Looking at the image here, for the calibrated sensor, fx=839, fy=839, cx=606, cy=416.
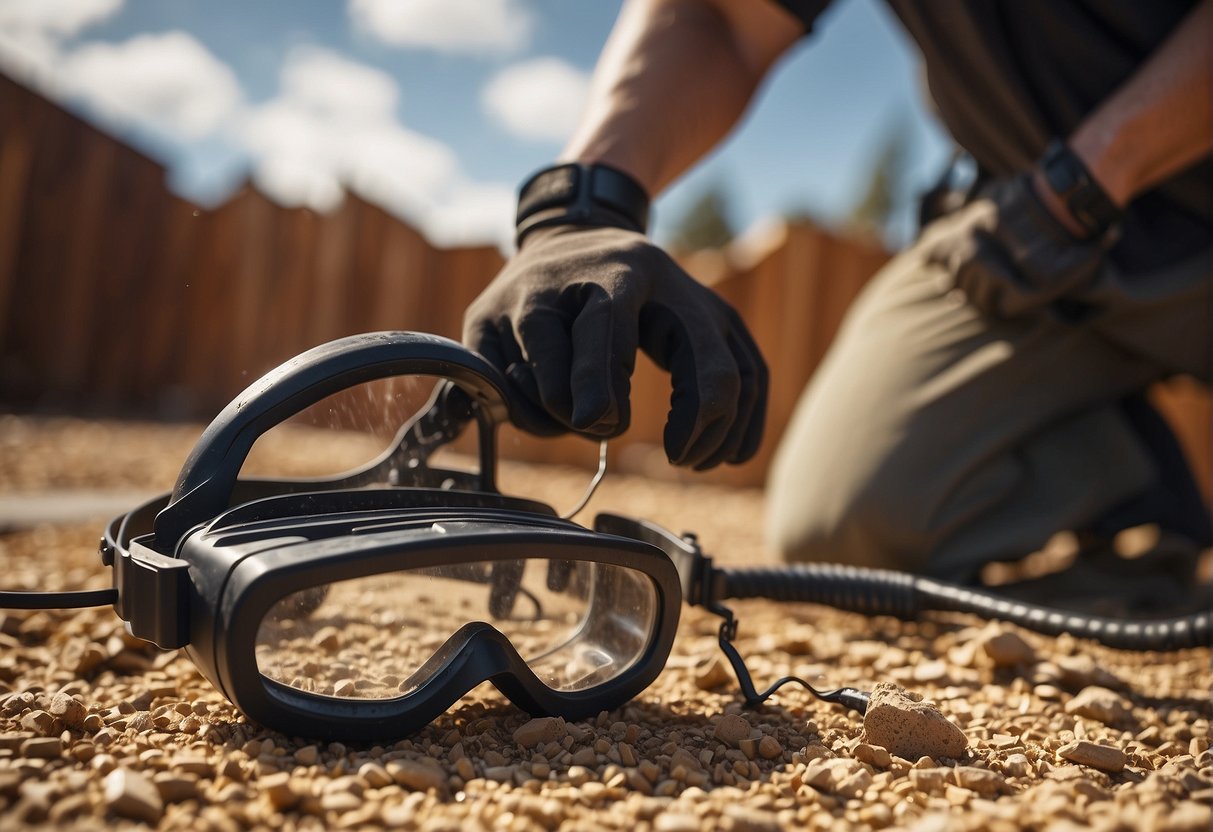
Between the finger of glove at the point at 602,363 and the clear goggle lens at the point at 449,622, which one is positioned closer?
the clear goggle lens at the point at 449,622

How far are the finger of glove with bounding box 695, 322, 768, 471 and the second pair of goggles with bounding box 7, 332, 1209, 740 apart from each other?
0.18m

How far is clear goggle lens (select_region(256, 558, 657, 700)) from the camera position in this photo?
0.88 metres

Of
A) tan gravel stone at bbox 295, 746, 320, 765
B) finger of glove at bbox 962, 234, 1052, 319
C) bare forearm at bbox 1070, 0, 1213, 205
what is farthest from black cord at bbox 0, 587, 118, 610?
bare forearm at bbox 1070, 0, 1213, 205

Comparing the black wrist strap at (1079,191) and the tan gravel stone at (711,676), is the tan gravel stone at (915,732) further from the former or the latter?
the black wrist strap at (1079,191)

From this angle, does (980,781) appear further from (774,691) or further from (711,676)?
(711,676)

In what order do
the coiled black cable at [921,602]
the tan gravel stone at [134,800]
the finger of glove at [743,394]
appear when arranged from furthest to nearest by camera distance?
the coiled black cable at [921,602] → the finger of glove at [743,394] → the tan gravel stone at [134,800]

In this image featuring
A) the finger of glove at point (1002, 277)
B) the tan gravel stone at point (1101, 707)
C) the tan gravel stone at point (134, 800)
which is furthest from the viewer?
the finger of glove at point (1002, 277)

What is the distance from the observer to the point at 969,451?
6.73 feet

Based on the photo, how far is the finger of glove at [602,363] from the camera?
3.30 ft

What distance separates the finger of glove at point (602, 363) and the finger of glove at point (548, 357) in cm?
2

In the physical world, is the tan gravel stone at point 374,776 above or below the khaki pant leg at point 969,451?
below

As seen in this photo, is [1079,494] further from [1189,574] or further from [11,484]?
[11,484]

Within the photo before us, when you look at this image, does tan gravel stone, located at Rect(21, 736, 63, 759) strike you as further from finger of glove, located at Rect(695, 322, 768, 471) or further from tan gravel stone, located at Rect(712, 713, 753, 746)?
finger of glove, located at Rect(695, 322, 768, 471)

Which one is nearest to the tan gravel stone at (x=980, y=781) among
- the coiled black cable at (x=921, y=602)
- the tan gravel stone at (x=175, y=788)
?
the coiled black cable at (x=921, y=602)
